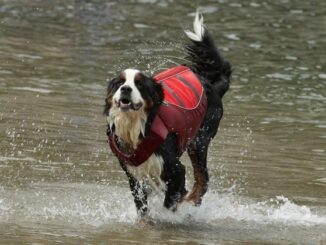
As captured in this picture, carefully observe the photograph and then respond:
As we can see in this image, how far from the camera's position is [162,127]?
7.30m

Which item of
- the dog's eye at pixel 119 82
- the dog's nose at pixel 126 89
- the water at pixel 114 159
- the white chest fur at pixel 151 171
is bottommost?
the water at pixel 114 159

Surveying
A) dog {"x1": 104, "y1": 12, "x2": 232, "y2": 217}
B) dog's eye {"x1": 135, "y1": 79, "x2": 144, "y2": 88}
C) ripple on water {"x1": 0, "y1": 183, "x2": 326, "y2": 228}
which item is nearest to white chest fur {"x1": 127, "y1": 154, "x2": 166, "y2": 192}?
dog {"x1": 104, "y1": 12, "x2": 232, "y2": 217}

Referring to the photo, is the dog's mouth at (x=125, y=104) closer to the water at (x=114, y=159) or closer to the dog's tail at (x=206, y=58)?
the water at (x=114, y=159)

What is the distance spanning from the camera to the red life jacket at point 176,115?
7254 mm

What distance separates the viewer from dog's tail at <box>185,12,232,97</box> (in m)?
8.86

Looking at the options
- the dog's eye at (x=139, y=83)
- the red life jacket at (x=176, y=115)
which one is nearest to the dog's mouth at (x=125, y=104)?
the dog's eye at (x=139, y=83)

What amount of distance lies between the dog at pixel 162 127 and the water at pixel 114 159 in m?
0.25

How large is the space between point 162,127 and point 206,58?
1.79 meters

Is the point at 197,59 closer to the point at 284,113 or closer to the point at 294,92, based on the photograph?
→ the point at 284,113

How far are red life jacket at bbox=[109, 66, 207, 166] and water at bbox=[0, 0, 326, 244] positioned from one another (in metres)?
0.55

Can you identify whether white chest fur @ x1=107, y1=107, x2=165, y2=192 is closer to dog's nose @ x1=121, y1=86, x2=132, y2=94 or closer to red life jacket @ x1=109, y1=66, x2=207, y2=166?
red life jacket @ x1=109, y1=66, x2=207, y2=166

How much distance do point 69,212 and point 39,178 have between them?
3.90ft

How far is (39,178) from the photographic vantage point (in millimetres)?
8711

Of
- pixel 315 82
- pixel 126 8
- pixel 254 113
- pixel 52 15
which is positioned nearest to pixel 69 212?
pixel 254 113
